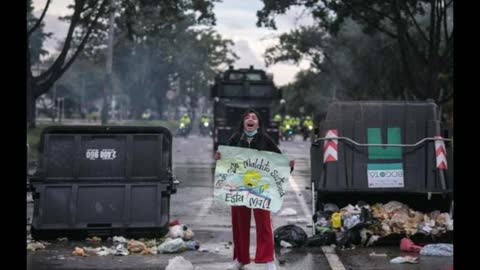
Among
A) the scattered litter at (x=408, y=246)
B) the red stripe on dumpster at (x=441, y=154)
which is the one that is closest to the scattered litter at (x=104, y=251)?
the scattered litter at (x=408, y=246)

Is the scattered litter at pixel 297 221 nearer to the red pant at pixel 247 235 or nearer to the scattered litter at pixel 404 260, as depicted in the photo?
the scattered litter at pixel 404 260

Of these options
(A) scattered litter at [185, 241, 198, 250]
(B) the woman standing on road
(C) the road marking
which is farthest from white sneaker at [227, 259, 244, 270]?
(A) scattered litter at [185, 241, 198, 250]

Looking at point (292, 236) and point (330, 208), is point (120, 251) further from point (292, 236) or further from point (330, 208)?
point (330, 208)

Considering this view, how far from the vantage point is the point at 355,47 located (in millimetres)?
49250

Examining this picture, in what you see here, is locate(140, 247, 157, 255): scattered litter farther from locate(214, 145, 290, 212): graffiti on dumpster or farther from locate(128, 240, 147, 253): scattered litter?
locate(214, 145, 290, 212): graffiti on dumpster

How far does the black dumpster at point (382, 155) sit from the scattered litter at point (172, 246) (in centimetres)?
230

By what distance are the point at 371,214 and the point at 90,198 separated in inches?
141

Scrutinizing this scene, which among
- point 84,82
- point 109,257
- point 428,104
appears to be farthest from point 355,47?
point 84,82

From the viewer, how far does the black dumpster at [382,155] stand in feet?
35.7

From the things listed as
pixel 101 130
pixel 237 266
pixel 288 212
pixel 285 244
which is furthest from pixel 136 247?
pixel 288 212

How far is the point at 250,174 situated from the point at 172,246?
163 cm

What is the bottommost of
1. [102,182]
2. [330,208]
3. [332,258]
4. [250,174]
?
[332,258]

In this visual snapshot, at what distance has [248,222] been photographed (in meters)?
8.39
